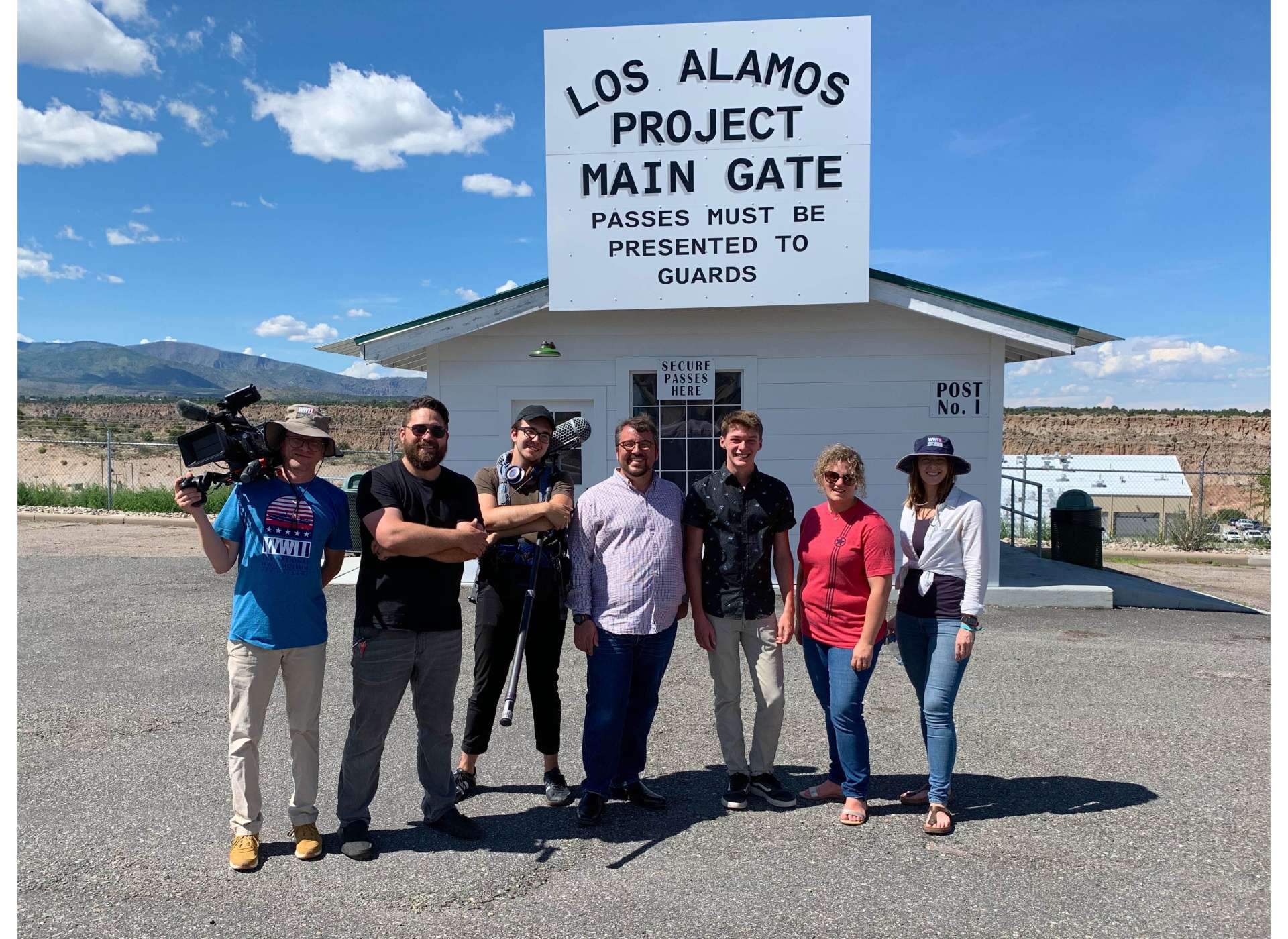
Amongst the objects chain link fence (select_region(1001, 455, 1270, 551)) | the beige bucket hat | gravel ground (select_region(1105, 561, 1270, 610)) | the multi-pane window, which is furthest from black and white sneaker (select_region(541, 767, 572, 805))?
chain link fence (select_region(1001, 455, 1270, 551))

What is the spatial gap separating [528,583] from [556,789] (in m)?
1.02

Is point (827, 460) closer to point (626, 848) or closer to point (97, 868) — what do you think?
point (626, 848)

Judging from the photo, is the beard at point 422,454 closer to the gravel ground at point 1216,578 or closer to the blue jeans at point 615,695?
the blue jeans at point 615,695

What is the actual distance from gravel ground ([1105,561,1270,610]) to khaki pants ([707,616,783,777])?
8.10 meters

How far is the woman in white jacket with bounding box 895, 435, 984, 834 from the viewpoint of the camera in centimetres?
410

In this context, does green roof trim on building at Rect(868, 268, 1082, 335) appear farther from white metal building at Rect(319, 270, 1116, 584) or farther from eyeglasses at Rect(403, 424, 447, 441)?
eyeglasses at Rect(403, 424, 447, 441)

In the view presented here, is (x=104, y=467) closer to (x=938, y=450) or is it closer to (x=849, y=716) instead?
(x=849, y=716)

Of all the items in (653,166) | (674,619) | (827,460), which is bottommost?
(674,619)

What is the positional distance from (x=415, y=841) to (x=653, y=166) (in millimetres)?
7073

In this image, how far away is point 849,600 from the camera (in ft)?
13.8

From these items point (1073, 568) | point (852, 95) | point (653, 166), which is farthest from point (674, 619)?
point (1073, 568)

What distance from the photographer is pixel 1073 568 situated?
37.2 ft

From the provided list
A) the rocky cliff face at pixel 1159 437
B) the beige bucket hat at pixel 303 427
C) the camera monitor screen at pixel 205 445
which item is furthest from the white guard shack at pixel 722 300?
the rocky cliff face at pixel 1159 437

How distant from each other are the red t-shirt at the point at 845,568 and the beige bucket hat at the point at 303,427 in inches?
83.7
